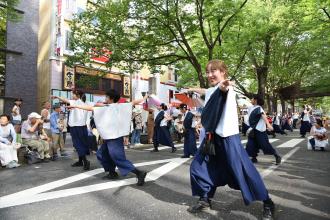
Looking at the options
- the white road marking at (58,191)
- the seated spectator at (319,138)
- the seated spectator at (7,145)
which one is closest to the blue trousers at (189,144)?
the white road marking at (58,191)

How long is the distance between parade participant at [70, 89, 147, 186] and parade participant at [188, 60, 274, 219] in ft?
6.32

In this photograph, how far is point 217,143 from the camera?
4.06m

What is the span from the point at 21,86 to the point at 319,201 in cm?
1826

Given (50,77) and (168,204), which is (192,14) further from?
(168,204)

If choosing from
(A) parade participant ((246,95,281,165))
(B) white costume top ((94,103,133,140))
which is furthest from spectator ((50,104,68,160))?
(A) parade participant ((246,95,281,165))

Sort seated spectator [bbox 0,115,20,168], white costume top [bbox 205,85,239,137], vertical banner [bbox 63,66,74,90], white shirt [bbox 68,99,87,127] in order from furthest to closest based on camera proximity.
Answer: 1. vertical banner [bbox 63,66,74,90]
2. seated spectator [bbox 0,115,20,168]
3. white shirt [bbox 68,99,87,127]
4. white costume top [bbox 205,85,239,137]

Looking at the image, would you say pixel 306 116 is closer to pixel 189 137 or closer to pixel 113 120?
pixel 189 137

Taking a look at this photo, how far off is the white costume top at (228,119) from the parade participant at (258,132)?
4281mm

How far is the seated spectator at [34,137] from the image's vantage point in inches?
354

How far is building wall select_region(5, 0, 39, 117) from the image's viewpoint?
19.0 m

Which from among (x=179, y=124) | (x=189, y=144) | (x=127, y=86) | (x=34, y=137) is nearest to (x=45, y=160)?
(x=34, y=137)

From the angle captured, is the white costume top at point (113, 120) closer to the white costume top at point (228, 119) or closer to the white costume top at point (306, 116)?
the white costume top at point (228, 119)

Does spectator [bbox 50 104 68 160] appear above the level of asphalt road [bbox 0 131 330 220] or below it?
above

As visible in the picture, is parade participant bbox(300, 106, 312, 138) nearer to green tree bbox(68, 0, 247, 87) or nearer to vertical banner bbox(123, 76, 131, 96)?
green tree bbox(68, 0, 247, 87)
